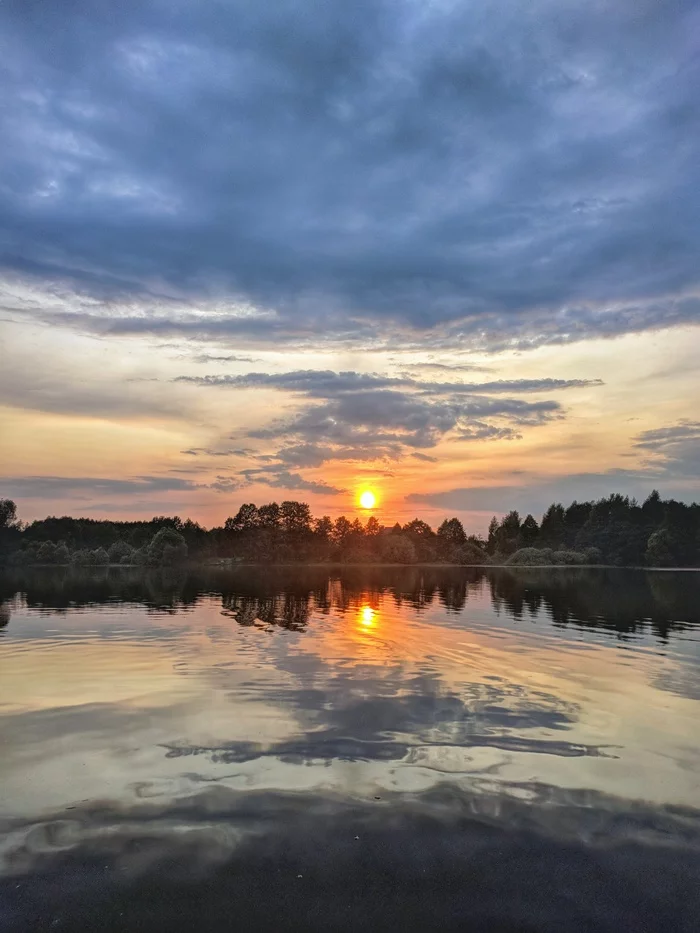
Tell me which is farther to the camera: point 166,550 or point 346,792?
point 166,550

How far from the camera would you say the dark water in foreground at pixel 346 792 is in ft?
28.5

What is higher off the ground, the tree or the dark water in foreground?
the tree

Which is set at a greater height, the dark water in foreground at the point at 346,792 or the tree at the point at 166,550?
the tree at the point at 166,550

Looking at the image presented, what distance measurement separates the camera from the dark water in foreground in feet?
28.5

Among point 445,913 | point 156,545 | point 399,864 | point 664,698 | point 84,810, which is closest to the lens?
point 445,913

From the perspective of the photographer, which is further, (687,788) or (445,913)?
(687,788)

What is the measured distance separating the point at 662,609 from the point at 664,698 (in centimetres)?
4060

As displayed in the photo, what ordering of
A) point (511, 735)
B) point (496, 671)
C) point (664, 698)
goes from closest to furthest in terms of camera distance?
point (511, 735) → point (664, 698) → point (496, 671)

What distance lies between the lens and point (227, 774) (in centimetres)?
1345

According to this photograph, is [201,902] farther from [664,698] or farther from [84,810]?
[664,698]

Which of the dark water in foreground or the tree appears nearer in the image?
the dark water in foreground

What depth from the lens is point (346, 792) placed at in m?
12.6

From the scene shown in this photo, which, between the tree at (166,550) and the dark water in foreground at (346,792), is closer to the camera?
the dark water in foreground at (346,792)

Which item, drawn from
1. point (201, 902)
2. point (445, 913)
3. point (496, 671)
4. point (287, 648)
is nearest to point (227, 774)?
point (201, 902)
